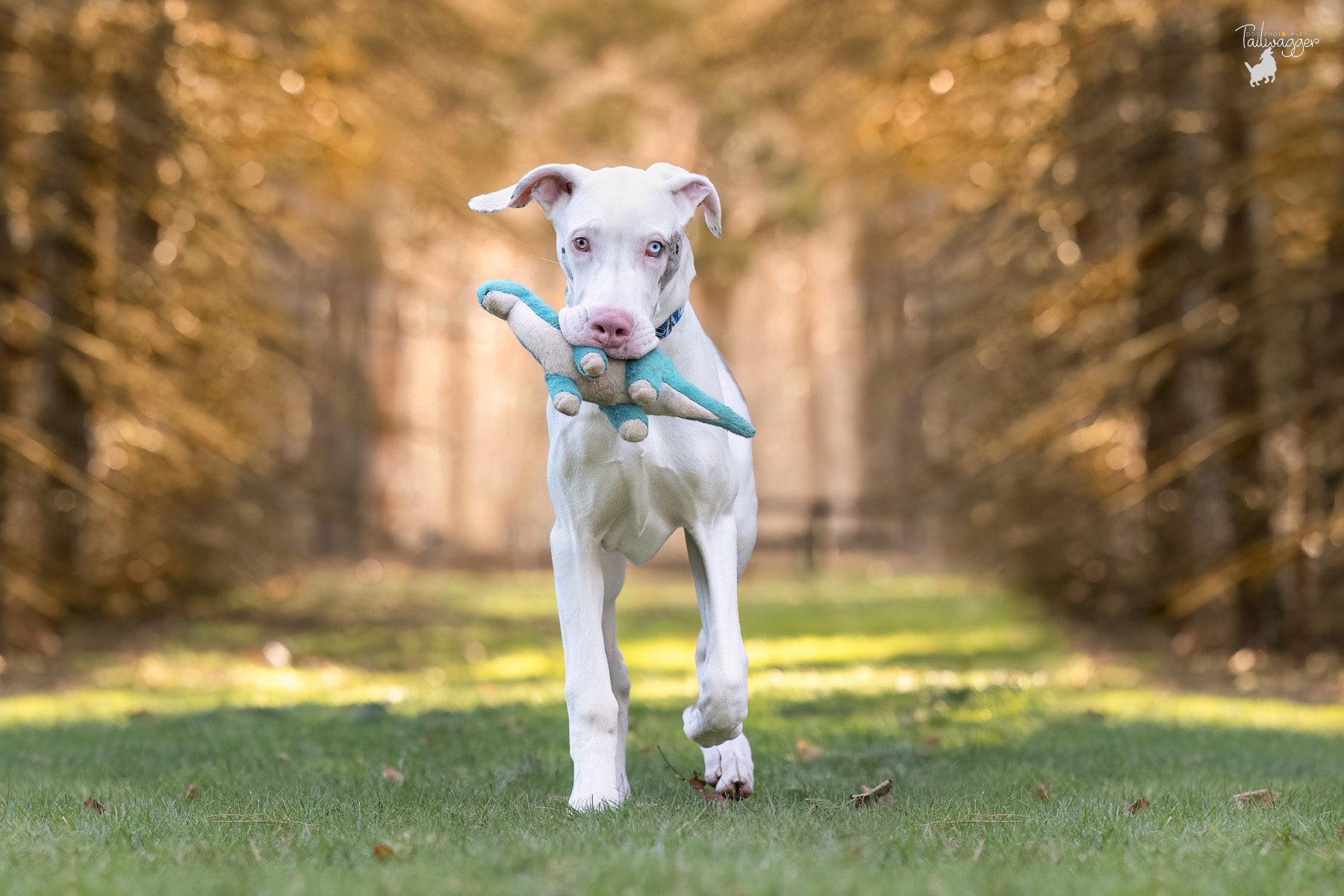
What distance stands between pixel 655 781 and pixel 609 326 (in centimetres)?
192

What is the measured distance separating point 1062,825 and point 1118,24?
338 inches

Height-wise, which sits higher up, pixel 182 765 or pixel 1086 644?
pixel 182 765

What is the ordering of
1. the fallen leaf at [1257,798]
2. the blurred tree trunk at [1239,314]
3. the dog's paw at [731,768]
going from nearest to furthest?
the fallen leaf at [1257,798]
the dog's paw at [731,768]
the blurred tree trunk at [1239,314]

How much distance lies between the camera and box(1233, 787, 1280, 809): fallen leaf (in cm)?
424

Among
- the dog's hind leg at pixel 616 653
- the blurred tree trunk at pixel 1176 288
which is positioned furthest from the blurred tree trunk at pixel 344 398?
the dog's hind leg at pixel 616 653

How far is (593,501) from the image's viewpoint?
4090 mm

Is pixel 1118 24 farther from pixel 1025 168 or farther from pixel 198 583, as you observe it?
pixel 198 583

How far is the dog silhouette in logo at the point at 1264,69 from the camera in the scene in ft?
32.3

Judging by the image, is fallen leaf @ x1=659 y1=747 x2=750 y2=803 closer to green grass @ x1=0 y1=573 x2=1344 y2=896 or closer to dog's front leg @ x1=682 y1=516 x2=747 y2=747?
green grass @ x1=0 y1=573 x2=1344 y2=896

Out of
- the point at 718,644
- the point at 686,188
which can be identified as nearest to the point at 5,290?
the point at 686,188

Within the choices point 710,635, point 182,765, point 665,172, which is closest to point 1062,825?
point 710,635

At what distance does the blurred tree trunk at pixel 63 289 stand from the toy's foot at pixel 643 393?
8254mm

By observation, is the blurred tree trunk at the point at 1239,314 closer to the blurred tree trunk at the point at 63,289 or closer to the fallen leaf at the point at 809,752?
the fallen leaf at the point at 809,752

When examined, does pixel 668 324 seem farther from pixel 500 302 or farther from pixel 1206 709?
pixel 1206 709
